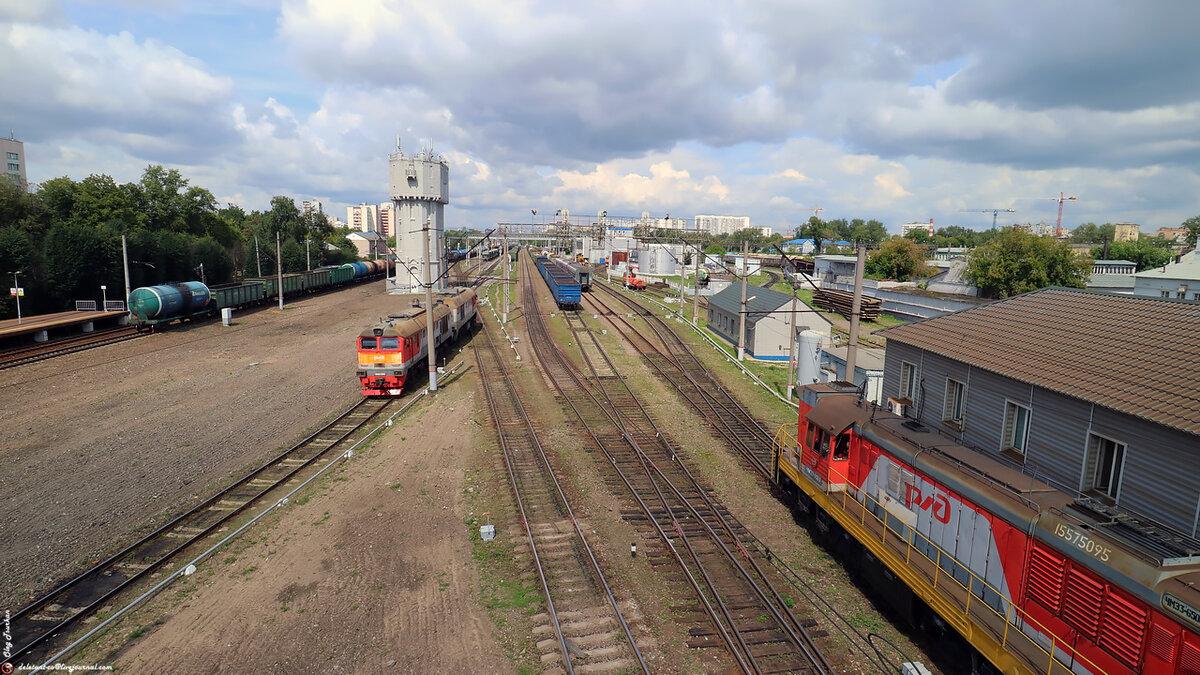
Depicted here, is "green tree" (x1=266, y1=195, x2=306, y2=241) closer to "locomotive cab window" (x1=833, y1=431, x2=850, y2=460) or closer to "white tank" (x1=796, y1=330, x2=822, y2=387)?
"white tank" (x1=796, y1=330, x2=822, y2=387)

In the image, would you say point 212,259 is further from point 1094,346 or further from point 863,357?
point 1094,346

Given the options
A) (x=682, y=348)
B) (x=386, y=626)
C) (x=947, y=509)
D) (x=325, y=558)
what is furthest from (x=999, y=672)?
(x=682, y=348)

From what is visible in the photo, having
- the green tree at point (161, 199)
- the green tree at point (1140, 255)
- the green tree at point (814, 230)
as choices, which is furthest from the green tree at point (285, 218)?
the green tree at point (814, 230)

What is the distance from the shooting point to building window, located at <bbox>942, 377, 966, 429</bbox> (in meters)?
15.8

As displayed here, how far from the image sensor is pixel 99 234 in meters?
46.0

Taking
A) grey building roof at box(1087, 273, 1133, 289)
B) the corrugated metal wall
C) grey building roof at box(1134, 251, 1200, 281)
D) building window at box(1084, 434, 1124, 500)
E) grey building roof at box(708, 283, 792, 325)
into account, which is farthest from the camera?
grey building roof at box(1087, 273, 1133, 289)

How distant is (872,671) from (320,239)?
338 feet

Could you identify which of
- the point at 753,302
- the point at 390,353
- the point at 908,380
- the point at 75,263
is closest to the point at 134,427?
the point at 390,353

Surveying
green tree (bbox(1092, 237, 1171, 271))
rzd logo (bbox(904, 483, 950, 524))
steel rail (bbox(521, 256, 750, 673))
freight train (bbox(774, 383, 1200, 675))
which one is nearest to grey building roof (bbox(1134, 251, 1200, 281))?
green tree (bbox(1092, 237, 1171, 271))

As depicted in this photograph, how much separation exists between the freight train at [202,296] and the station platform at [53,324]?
2.05m

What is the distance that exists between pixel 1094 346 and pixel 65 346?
50174 millimetres

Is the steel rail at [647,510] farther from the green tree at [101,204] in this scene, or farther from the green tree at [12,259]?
the green tree at [101,204]

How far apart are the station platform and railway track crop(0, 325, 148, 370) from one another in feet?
2.83

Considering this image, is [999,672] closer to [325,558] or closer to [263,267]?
[325,558]
